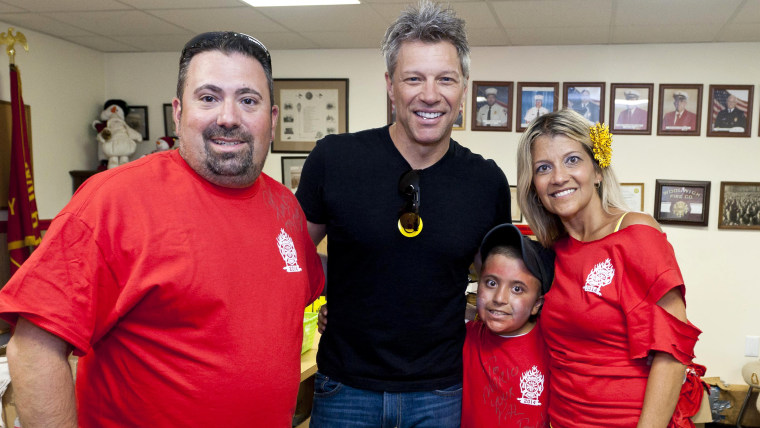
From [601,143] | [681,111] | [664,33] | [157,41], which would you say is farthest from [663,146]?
[157,41]

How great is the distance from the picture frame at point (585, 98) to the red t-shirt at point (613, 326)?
121 inches

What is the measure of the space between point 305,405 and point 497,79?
9.86 ft

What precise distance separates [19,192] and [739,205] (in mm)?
5066

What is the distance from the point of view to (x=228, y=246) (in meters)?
1.13

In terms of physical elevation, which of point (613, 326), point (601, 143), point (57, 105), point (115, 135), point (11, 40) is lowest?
point (613, 326)

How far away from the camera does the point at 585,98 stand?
4332 mm

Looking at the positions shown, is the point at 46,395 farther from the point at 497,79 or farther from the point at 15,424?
the point at 497,79

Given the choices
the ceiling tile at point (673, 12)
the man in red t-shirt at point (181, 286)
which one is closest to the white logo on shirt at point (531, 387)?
the man in red t-shirt at point (181, 286)

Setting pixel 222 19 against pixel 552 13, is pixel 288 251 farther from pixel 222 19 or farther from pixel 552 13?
pixel 222 19

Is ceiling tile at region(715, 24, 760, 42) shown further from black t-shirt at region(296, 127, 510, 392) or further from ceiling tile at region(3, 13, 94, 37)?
ceiling tile at region(3, 13, 94, 37)

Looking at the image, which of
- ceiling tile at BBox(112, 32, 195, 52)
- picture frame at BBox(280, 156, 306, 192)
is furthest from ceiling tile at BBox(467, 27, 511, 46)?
ceiling tile at BBox(112, 32, 195, 52)

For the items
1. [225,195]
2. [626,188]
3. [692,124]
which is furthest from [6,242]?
[692,124]

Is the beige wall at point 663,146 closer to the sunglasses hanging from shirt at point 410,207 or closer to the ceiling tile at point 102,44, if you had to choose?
the ceiling tile at point 102,44

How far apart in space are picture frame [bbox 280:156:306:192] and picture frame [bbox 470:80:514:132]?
4.87 ft
